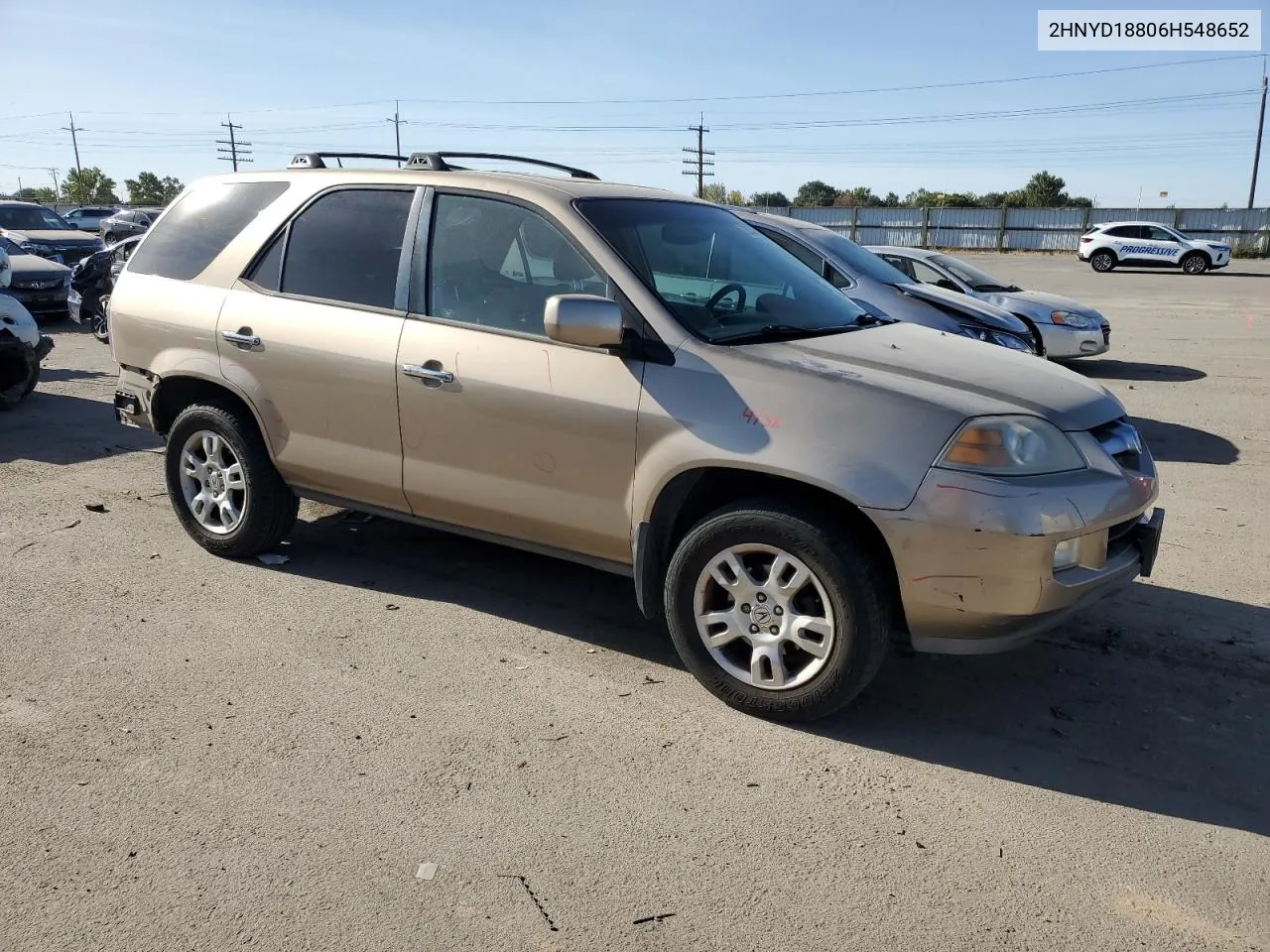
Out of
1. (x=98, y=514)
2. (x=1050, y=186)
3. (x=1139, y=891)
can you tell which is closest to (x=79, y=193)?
(x=1050, y=186)

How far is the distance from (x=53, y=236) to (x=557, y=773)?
20.6 meters

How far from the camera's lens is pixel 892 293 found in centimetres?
877

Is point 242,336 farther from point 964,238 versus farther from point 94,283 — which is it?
point 964,238

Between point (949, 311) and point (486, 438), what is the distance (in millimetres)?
5598

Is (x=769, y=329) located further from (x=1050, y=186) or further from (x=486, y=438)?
(x=1050, y=186)

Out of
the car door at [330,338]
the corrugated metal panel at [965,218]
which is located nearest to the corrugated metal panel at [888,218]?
the corrugated metal panel at [965,218]

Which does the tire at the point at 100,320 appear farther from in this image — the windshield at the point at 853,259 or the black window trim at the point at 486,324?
the black window trim at the point at 486,324

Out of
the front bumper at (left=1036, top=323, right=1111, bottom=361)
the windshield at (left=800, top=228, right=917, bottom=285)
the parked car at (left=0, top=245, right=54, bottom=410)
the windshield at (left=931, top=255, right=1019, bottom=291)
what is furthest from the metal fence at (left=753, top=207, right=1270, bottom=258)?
the parked car at (left=0, top=245, right=54, bottom=410)

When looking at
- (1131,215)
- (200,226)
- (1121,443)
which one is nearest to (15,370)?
(200,226)

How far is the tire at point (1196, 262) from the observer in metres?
30.4

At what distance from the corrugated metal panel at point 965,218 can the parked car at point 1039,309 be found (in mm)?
36346

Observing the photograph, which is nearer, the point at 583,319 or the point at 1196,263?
the point at 583,319

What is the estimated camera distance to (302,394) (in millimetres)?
4855

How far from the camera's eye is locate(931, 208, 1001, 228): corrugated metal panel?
1788 inches
